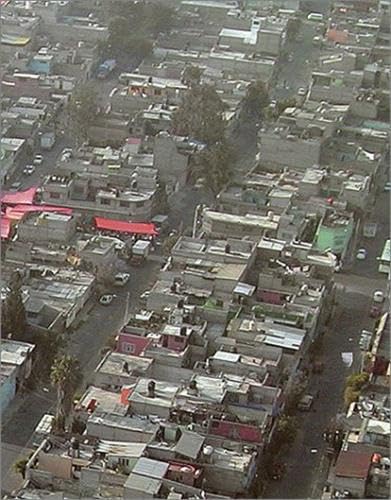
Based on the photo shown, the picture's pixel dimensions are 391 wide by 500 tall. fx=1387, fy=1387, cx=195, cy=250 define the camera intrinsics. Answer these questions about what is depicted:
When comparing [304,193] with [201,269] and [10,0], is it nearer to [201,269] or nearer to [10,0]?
[201,269]

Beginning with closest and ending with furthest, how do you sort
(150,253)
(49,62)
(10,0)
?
(150,253) → (49,62) → (10,0)

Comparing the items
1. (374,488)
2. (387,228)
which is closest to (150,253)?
(387,228)

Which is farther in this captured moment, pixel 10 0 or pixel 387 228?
pixel 10 0

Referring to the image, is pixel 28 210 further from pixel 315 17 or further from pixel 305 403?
pixel 315 17

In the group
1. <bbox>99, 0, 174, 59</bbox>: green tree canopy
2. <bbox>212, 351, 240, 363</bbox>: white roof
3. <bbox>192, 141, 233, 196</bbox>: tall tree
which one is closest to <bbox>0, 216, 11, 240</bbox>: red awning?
<bbox>192, 141, 233, 196</bbox>: tall tree

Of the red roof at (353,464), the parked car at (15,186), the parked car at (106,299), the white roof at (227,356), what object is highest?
the red roof at (353,464)

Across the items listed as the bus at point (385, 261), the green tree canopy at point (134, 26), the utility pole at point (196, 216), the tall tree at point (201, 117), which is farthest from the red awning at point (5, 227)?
the green tree canopy at point (134, 26)

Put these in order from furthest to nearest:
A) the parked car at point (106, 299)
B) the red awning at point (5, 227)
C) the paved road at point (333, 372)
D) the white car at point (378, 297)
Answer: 1. the red awning at point (5, 227)
2. the white car at point (378, 297)
3. the parked car at point (106, 299)
4. the paved road at point (333, 372)

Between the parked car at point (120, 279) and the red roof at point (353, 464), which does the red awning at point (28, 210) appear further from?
the red roof at point (353, 464)
